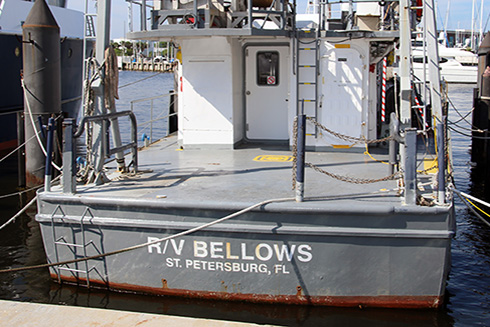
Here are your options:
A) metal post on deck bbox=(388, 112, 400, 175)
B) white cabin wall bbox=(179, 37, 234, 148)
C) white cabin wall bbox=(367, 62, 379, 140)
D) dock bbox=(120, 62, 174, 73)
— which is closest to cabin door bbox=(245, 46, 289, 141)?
white cabin wall bbox=(179, 37, 234, 148)

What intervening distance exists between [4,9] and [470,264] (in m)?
16.8

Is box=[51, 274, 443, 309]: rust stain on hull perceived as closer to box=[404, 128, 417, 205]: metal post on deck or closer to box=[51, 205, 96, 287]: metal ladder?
box=[51, 205, 96, 287]: metal ladder

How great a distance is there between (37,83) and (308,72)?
6.69 metres

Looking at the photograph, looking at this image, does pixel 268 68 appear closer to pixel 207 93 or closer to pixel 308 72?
pixel 308 72

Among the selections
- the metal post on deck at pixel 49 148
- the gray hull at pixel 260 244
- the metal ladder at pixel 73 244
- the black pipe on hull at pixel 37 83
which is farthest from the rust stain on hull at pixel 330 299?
the black pipe on hull at pixel 37 83

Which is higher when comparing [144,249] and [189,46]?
[189,46]

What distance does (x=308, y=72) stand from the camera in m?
10.1

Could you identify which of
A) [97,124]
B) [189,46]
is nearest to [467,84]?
[189,46]

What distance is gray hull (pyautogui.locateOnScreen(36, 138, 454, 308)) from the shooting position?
6.19 metres

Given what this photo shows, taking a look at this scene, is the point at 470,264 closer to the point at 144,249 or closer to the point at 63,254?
the point at 144,249

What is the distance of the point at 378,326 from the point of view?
251 inches

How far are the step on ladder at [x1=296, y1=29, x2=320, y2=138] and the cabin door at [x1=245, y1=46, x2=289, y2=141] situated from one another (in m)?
0.68

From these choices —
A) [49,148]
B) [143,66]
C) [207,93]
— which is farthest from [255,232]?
[143,66]

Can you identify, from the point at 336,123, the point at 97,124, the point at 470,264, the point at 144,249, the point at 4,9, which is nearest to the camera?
the point at 144,249
